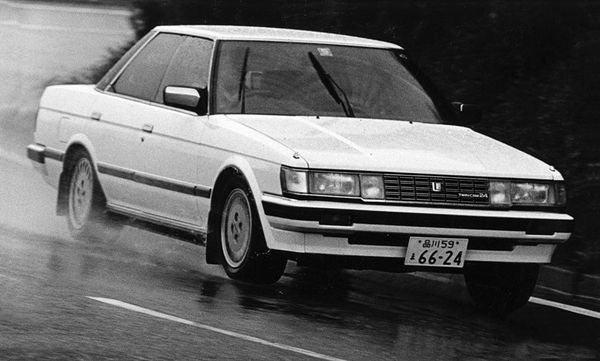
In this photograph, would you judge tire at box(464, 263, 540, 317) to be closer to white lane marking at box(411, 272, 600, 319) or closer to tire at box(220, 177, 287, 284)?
white lane marking at box(411, 272, 600, 319)

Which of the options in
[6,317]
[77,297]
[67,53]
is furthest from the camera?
[67,53]

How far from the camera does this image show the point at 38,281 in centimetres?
981

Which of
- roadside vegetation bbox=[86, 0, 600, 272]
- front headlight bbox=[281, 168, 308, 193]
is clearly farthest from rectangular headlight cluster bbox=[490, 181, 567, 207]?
roadside vegetation bbox=[86, 0, 600, 272]

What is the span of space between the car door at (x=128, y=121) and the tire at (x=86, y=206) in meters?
0.15

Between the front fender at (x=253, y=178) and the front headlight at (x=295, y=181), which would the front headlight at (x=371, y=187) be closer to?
the front headlight at (x=295, y=181)

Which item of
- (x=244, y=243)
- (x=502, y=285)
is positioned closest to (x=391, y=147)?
(x=244, y=243)

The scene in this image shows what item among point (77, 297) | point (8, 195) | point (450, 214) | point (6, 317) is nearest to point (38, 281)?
point (77, 297)

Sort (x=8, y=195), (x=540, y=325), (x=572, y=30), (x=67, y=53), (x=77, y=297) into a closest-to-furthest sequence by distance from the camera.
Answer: (x=77, y=297) → (x=540, y=325) → (x=8, y=195) → (x=572, y=30) → (x=67, y=53)

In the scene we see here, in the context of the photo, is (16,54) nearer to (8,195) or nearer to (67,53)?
(67,53)

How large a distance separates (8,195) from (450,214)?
20.6 ft

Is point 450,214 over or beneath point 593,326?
over

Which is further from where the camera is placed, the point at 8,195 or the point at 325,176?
the point at 8,195

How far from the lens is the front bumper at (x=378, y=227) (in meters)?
9.63

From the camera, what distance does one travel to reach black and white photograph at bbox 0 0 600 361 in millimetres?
8820
